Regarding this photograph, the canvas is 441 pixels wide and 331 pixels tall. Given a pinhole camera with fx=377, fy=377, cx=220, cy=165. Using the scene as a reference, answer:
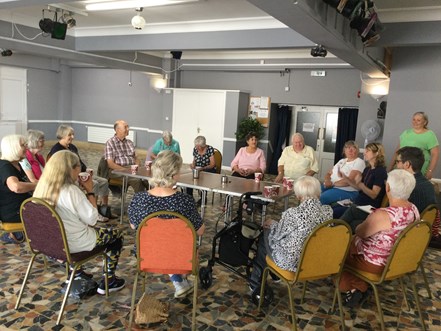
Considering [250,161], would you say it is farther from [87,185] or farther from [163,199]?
[163,199]

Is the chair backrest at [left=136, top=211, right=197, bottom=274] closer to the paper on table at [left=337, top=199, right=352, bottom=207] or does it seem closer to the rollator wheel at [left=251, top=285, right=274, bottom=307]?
the rollator wheel at [left=251, top=285, right=274, bottom=307]

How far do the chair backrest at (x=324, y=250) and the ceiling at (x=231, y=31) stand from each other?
1.55 m

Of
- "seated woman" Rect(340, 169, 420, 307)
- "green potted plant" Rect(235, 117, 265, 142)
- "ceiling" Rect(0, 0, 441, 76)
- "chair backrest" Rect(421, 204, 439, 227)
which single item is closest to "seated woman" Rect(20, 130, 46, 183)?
"ceiling" Rect(0, 0, 441, 76)

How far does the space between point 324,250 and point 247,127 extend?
23.3 ft

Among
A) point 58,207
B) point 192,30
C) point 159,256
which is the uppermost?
point 192,30

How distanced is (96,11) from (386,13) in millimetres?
4189

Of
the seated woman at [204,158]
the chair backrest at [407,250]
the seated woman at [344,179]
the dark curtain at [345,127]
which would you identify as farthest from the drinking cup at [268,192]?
the dark curtain at [345,127]

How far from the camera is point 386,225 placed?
255 centimetres

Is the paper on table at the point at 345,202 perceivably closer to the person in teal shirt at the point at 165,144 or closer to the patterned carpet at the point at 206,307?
the patterned carpet at the point at 206,307

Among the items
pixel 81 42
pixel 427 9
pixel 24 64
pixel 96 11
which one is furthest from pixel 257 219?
pixel 24 64

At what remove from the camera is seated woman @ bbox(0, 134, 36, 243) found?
321cm

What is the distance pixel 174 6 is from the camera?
5211 millimetres

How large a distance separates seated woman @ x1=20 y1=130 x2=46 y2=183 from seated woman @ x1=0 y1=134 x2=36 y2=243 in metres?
0.32

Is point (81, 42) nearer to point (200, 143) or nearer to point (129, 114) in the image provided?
point (200, 143)
